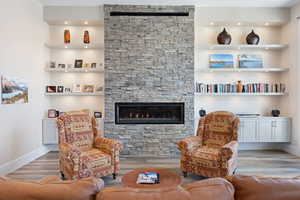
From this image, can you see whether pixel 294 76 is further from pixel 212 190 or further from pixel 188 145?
pixel 212 190

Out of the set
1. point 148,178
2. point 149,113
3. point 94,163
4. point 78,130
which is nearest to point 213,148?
point 148,178

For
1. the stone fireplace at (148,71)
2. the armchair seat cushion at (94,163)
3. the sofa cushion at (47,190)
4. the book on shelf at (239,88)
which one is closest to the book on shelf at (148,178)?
the armchair seat cushion at (94,163)

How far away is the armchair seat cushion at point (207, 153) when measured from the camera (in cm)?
311

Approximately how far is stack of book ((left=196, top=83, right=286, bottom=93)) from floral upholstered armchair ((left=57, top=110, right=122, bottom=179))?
2564 mm

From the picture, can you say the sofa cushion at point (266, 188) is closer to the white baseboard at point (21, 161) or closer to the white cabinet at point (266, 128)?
the white baseboard at point (21, 161)

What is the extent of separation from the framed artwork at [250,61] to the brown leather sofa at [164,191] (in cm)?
452

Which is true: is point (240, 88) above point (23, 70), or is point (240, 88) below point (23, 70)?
below

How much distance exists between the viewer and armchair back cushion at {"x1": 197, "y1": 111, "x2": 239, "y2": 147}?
3.47 metres

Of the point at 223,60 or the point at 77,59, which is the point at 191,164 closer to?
the point at 223,60

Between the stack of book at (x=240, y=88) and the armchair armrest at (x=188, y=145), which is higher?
the stack of book at (x=240, y=88)

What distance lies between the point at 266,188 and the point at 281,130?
4.56 metres

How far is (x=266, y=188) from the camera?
996 mm

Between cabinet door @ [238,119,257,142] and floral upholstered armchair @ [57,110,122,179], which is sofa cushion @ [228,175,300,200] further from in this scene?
cabinet door @ [238,119,257,142]

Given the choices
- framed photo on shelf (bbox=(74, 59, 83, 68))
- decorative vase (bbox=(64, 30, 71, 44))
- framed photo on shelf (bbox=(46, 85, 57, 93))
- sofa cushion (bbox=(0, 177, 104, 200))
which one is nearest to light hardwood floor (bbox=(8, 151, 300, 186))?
framed photo on shelf (bbox=(46, 85, 57, 93))
